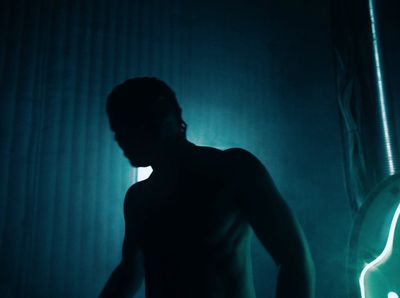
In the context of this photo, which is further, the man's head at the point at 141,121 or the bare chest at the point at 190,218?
the man's head at the point at 141,121

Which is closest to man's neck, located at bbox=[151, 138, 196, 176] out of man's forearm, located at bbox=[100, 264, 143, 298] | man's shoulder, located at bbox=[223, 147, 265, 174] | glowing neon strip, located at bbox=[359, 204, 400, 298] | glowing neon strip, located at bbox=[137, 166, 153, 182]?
man's shoulder, located at bbox=[223, 147, 265, 174]

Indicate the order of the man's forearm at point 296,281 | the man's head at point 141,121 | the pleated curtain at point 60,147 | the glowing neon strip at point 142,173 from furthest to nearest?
the glowing neon strip at point 142,173 < the pleated curtain at point 60,147 < the man's head at point 141,121 < the man's forearm at point 296,281

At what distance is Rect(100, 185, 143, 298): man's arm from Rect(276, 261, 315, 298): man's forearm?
45 cm

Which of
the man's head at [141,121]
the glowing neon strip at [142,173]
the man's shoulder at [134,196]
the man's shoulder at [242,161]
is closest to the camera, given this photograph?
the man's shoulder at [242,161]

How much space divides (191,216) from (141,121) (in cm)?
29

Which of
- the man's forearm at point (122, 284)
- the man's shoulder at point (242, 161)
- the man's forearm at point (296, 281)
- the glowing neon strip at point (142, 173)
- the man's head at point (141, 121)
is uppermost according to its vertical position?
the man's head at point (141, 121)

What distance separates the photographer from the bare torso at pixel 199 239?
67cm

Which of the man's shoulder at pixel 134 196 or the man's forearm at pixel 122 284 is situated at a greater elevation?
the man's shoulder at pixel 134 196

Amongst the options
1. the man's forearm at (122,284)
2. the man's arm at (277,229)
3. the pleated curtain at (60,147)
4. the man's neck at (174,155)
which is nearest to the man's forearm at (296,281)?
the man's arm at (277,229)

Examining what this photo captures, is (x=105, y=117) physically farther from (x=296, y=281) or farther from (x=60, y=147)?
(x=296, y=281)

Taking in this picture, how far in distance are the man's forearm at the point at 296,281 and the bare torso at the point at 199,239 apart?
0.15 meters

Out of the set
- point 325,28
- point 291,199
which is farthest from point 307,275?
point 325,28

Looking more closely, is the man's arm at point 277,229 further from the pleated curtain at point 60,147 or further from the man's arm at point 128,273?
the pleated curtain at point 60,147

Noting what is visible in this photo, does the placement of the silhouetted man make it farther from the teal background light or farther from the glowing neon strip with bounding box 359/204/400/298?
the teal background light
